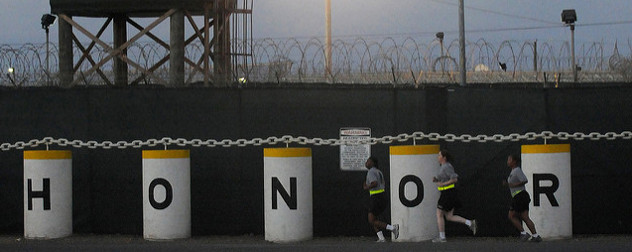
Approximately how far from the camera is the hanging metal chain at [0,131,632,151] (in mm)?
16094

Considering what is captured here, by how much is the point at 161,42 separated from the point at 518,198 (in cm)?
1222

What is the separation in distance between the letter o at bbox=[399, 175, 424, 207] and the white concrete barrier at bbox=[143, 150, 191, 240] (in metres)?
3.15

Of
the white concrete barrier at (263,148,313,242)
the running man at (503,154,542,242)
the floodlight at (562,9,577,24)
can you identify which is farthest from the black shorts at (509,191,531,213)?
the floodlight at (562,9,577,24)

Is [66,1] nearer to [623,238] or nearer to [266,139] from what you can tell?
[266,139]

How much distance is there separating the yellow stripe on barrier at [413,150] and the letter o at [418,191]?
0.34 metres

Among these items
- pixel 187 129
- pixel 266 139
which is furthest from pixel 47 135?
pixel 266 139

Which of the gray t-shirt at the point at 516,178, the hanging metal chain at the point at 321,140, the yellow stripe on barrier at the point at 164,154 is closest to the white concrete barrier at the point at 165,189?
the yellow stripe on barrier at the point at 164,154

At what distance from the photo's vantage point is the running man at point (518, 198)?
15211mm

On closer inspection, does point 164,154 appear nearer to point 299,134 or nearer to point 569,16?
point 299,134

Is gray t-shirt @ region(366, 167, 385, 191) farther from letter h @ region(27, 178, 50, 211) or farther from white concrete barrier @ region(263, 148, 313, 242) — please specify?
letter h @ region(27, 178, 50, 211)

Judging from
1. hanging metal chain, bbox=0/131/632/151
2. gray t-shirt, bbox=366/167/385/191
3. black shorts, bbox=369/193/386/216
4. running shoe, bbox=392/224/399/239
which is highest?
hanging metal chain, bbox=0/131/632/151

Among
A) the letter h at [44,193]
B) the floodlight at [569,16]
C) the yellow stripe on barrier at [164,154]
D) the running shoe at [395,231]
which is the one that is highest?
the floodlight at [569,16]

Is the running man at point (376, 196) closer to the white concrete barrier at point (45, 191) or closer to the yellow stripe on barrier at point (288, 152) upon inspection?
the yellow stripe on barrier at point (288, 152)

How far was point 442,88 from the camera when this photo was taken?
53.4 ft
